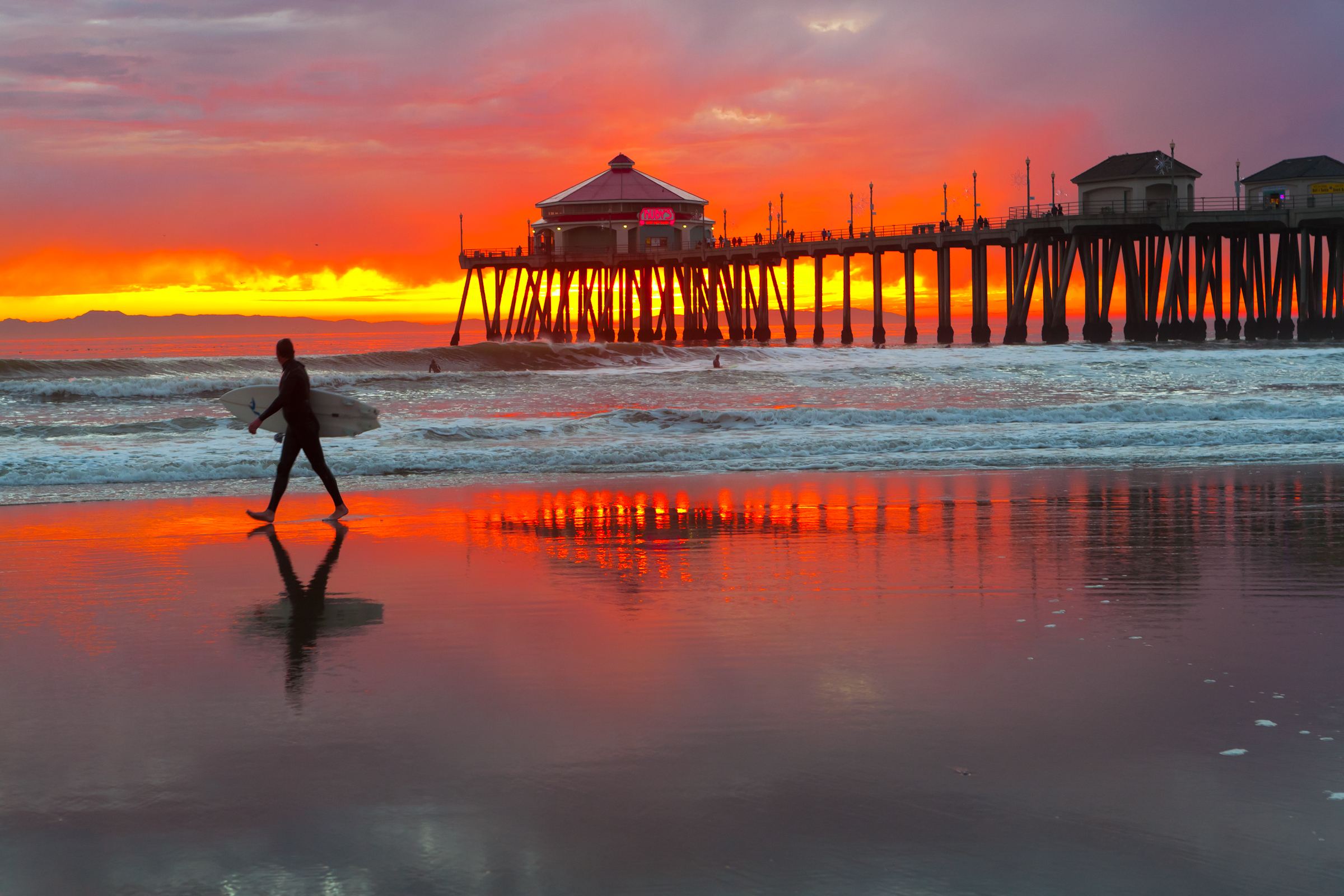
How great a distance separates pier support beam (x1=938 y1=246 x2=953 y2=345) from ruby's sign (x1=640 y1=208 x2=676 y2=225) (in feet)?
74.0

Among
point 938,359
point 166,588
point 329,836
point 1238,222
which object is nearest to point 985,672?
point 329,836

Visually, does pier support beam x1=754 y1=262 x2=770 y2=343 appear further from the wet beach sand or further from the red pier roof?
the wet beach sand

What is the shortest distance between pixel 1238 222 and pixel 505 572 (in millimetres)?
48790

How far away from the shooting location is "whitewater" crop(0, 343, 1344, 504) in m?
13.2

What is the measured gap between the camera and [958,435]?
1575 cm

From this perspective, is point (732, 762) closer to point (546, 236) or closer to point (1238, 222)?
point (1238, 222)

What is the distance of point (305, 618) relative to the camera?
19.3ft

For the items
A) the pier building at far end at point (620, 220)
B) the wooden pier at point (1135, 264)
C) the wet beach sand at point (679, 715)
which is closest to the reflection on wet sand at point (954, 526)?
the wet beach sand at point (679, 715)

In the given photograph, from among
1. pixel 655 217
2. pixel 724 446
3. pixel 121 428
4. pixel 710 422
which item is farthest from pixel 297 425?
pixel 655 217

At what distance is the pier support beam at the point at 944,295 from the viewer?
171 feet

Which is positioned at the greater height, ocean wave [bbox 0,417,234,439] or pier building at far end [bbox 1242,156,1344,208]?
pier building at far end [bbox 1242,156,1344,208]

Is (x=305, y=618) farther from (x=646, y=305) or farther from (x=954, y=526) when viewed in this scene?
(x=646, y=305)

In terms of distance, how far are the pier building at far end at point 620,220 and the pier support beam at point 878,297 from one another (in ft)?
54.1

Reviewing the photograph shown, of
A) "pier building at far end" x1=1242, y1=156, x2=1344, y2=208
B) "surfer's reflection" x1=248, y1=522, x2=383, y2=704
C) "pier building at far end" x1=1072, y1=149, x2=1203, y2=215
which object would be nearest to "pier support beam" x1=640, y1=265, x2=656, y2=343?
"pier building at far end" x1=1072, y1=149, x2=1203, y2=215
